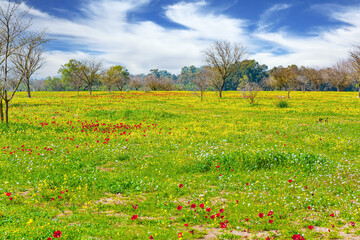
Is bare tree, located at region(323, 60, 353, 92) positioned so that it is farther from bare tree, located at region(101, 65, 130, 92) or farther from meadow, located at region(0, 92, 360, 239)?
meadow, located at region(0, 92, 360, 239)

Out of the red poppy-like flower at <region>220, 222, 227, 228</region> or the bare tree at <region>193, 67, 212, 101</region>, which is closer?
the red poppy-like flower at <region>220, 222, 227, 228</region>

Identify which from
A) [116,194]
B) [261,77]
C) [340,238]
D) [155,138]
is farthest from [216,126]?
[261,77]

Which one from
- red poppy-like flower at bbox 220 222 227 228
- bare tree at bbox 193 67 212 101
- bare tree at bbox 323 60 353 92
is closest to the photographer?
red poppy-like flower at bbox 220 222 227 228

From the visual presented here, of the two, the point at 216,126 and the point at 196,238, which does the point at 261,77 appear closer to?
the point at 216,126

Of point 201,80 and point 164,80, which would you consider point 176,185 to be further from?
point 164,80

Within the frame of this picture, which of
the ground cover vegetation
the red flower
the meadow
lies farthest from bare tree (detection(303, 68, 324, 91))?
the red flower

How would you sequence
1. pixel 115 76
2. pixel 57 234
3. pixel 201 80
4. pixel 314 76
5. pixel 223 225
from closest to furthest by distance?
1. pixel 57 234
2. pixel 223 225
3. pixel 201 80
4. pixel 115 76
5. pixel 314 76

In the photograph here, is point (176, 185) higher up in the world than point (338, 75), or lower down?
lower down

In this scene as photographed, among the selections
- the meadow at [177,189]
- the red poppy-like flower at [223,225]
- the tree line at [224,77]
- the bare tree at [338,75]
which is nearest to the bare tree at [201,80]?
the tree line at [224,77]

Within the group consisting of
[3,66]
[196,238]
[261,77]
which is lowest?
[196,238]

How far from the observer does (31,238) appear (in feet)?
16.3

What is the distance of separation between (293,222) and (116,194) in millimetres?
5075

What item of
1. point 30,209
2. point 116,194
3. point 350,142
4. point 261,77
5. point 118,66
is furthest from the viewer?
point 261,77

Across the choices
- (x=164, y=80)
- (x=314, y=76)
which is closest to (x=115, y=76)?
(x=164, y=80)
